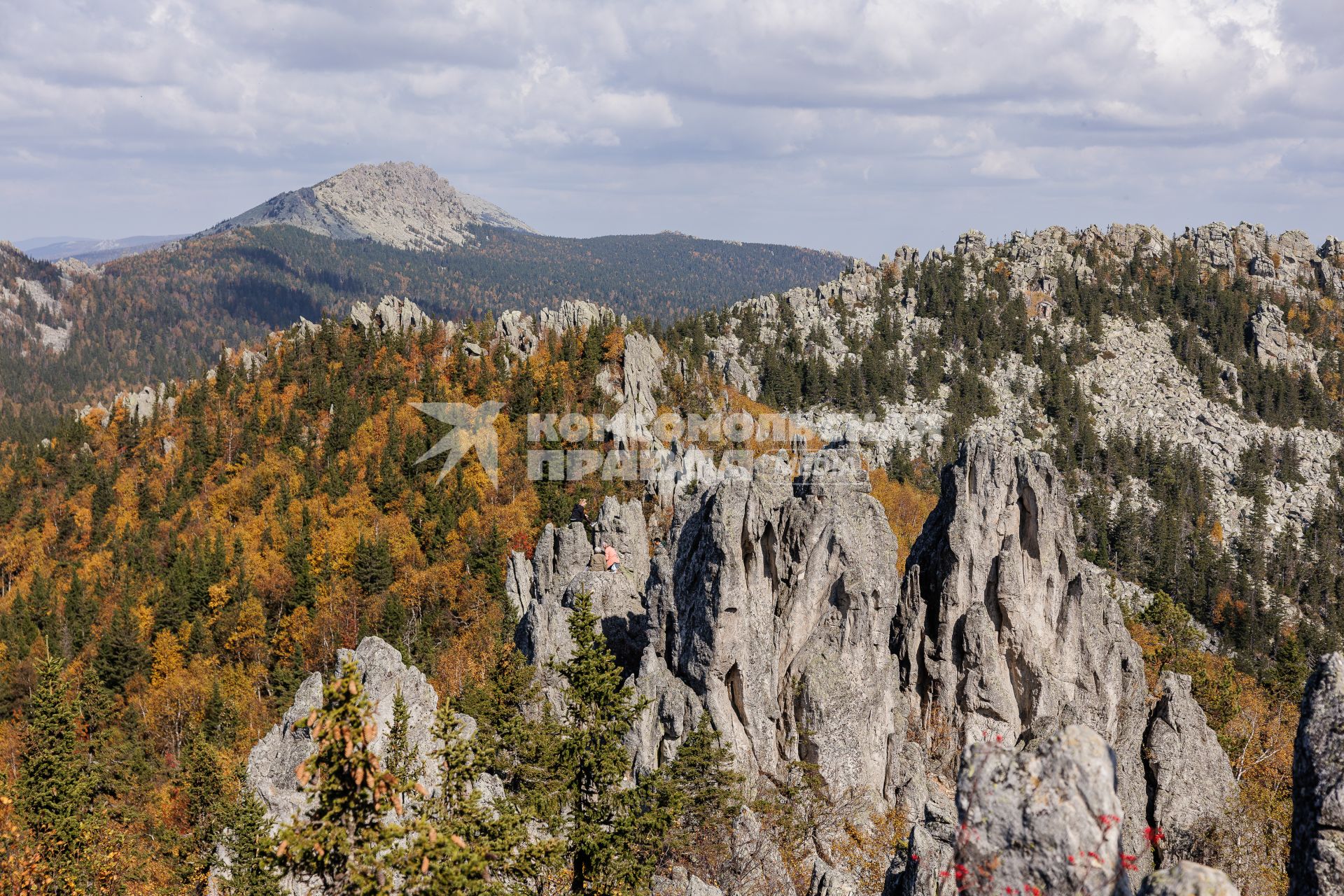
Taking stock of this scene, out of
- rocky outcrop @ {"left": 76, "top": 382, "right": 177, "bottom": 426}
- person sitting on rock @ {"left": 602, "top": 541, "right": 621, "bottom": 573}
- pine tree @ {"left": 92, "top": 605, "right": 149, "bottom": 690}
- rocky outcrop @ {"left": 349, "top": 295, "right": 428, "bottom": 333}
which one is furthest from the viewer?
rocky outcrop @ {"left": 349, "top": 295, "right": 428, "bottom": 333}

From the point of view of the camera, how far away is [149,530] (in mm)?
103938

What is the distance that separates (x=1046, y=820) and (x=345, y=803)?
11.2m

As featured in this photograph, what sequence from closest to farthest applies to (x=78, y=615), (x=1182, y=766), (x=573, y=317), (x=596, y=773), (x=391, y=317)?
1. (x=596, y=773)
2. (x=1182, y=766)
3. (x=78, y=615)
4. (x=391, y=317)
5. (x=573, y=317)

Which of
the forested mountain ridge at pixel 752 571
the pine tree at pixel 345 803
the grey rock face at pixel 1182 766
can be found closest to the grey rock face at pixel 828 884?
the forested mountain ridge at pixel 752 571

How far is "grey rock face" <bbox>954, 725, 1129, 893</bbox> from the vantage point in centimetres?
1198

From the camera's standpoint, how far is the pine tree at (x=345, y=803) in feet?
47.5

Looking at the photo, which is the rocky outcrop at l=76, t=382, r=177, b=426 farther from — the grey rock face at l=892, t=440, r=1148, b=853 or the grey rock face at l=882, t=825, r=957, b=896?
the grey rock face at l=882, t=825, r=957, b=896

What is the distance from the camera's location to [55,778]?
111ft

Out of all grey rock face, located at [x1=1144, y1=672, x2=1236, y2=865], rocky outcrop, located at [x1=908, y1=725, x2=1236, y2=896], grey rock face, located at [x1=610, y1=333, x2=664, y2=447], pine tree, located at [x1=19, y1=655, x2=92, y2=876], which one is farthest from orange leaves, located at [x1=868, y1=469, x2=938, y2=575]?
rocky outcrop, located at [x1=908, y1=725, x2=1236, y2=896]

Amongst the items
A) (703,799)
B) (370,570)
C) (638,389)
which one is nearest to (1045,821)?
(703,799)

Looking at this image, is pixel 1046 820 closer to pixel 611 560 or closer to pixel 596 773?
pixel 596 773

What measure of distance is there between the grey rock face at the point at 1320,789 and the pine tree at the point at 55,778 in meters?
38.0

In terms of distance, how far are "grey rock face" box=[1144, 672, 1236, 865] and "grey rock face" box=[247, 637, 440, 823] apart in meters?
35.5

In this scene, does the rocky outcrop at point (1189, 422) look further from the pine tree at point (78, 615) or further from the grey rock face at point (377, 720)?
the pine tree at point (78, 615)
